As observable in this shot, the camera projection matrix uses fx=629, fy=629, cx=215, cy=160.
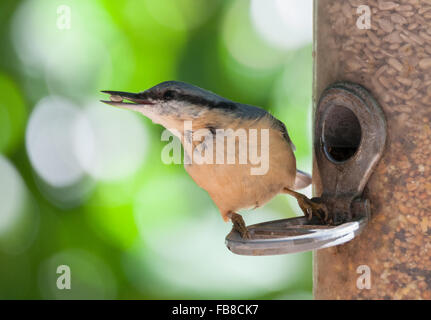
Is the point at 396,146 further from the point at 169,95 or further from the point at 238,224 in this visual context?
the point at 169,95

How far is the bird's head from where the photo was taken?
273 cm

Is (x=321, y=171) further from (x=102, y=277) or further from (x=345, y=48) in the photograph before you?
(x=102, y=277)

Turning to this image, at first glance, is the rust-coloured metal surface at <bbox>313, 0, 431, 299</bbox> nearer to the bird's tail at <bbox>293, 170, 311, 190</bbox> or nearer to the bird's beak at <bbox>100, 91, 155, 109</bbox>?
the bird's tail at <bbox>293, 170, 311, 190</bbox>

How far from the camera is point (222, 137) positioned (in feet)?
9.14

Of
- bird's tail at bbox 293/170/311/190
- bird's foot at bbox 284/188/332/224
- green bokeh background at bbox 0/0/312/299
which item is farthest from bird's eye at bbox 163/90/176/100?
green bokeh background at bbox 0/0/312/299

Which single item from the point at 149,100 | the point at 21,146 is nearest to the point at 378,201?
the point at 149,100

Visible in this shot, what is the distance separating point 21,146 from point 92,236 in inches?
30.5

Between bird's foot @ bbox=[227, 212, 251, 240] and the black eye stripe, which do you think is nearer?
bird's foot @ bbox=[227, 212, 251, 240]

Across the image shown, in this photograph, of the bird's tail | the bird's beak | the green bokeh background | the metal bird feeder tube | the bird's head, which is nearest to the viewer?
the metal bird feeder tube

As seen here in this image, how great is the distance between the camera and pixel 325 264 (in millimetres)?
2822

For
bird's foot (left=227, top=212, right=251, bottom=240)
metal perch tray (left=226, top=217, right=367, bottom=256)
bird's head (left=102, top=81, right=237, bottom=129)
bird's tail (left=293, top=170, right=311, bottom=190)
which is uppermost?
bird's head (left=102, top=81, right=237, bottom=129)

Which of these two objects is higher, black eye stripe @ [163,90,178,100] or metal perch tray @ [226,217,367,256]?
black eye stripe @ [163,90,178,100]

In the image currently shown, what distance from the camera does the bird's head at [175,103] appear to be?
8.95 feet

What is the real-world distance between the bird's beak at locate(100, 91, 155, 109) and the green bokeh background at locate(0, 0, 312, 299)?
1236 millimetres
